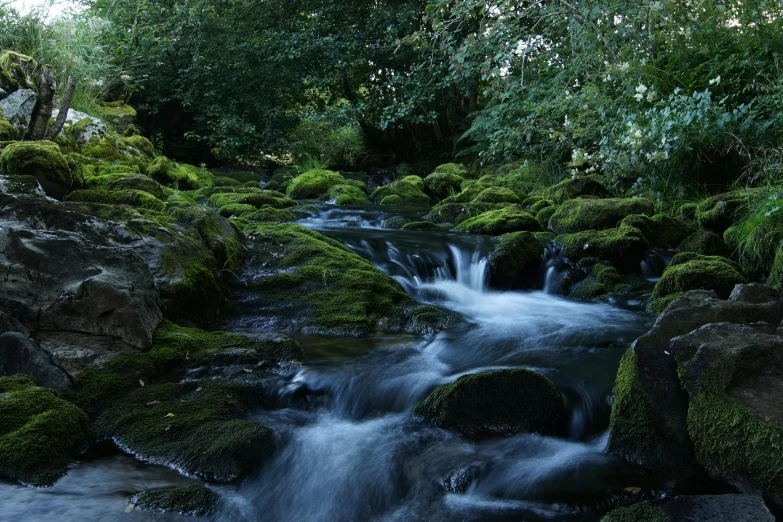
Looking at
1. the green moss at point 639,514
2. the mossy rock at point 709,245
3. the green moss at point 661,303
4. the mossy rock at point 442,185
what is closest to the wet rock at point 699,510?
Answer: the green moss at point 639,514

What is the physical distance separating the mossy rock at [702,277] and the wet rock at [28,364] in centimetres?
555

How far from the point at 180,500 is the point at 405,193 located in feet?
37.5

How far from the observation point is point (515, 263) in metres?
7.98

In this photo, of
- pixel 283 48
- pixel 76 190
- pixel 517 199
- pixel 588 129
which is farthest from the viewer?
pixel 283 48

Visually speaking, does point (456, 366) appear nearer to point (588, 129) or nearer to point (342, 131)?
point (588, 129)

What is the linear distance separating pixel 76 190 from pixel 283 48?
1074 centimetres

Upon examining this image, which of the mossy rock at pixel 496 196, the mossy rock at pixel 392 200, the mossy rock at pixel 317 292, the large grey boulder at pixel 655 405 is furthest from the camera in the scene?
the mossy rock at pixel 392 200

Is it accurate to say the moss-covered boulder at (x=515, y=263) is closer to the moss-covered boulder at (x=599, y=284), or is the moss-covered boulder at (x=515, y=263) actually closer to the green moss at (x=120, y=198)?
the moss-covered boulder at (x=599, y=284)

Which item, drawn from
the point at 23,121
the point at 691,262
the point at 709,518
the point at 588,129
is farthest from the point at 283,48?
the point at 709,518

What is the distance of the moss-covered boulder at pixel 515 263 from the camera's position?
7.93 m

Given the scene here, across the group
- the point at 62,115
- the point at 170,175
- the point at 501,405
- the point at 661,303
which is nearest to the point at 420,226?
the point at 661,303

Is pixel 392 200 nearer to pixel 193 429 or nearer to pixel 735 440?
pixel 193 429

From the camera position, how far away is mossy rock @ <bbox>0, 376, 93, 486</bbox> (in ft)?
11.5

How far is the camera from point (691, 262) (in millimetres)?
6914
